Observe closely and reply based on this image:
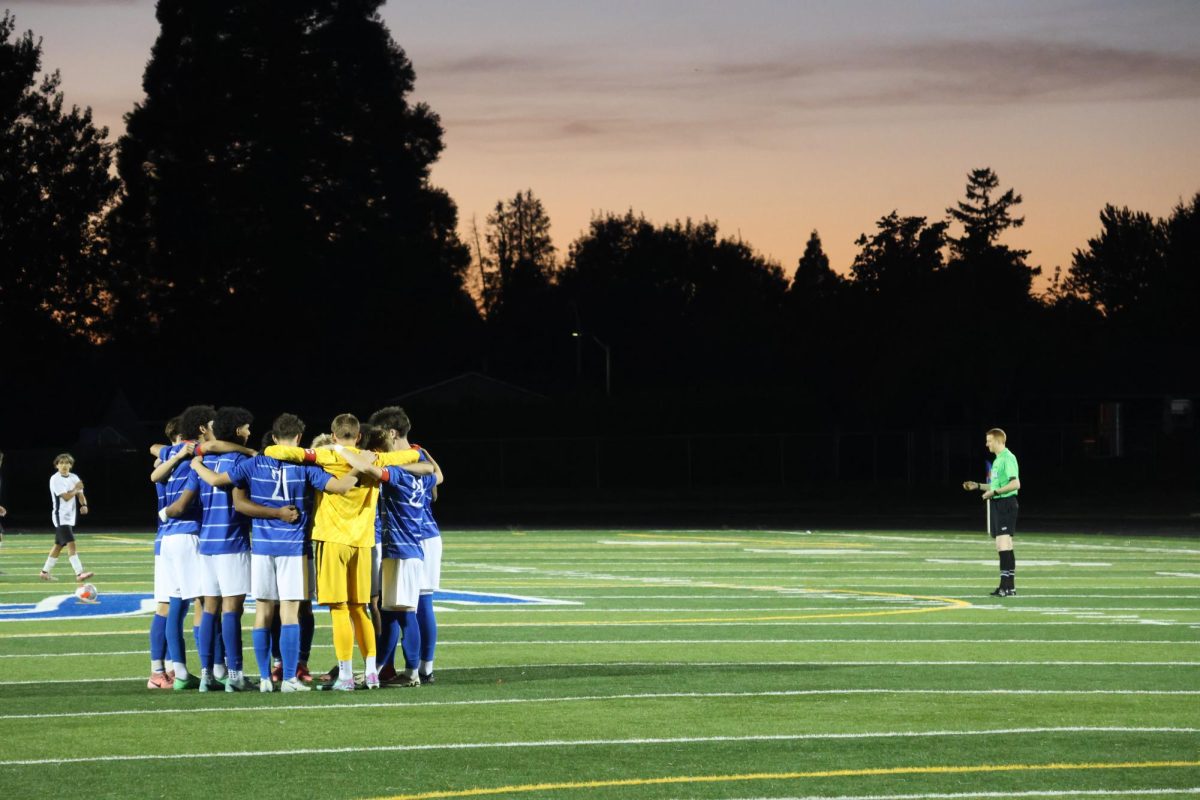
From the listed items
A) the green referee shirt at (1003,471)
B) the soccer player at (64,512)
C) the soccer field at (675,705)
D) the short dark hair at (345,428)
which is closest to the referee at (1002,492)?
the green referee shirt at (1003,471)

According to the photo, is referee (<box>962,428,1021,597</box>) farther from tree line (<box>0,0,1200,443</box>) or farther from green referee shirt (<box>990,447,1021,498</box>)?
tree line (<box>0,0,1200,443</box>)

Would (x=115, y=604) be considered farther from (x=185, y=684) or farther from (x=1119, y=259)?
(x=1119, y=259)

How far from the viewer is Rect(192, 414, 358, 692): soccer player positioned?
10992mm

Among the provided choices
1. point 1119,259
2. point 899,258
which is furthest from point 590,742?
point 1119,259

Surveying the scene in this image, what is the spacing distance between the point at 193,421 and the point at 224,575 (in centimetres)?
100

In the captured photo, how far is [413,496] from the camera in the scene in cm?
1149

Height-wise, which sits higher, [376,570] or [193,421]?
[193,421]

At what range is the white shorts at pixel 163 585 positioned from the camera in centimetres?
1161

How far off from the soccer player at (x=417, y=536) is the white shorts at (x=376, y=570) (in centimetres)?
17

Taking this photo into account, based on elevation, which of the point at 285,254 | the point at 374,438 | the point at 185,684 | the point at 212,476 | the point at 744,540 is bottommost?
the point at 744,540

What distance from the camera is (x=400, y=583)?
11.5 meters

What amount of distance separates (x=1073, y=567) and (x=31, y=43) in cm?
4192

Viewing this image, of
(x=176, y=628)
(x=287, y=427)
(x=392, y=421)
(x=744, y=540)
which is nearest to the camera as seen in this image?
(x=287, y=427)

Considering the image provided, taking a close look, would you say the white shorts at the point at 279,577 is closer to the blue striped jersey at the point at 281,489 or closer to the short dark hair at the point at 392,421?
the blue striped jersey at the point at 281,489
